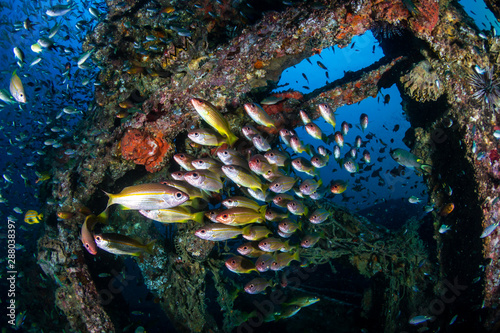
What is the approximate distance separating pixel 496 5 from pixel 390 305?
25.4 feet

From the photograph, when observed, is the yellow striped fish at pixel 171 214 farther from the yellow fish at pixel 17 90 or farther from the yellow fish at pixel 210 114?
the yellow fish at pixel 17 90

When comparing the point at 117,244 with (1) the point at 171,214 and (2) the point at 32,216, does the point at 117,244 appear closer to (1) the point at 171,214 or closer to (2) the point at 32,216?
(1) the point at 171,214

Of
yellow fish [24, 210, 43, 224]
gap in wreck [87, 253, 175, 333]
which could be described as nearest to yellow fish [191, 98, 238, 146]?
gap in wreck [87, 253, 175, 333]

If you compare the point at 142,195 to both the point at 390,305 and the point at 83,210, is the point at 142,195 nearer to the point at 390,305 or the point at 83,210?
the point at 83,210

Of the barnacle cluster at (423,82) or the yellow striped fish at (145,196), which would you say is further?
the barnacle cluster at (423,82)

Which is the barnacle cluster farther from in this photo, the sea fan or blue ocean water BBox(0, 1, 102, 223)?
blue ocean water BBox(0, 1, 102, 223)

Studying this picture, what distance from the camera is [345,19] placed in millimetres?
4480

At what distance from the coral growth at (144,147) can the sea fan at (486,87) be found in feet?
22.9

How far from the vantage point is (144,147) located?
16.2 feet

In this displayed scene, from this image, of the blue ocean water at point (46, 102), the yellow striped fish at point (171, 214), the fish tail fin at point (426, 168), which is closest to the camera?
the yellow striped fish at point (171, 214)

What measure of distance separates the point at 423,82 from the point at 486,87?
113cm

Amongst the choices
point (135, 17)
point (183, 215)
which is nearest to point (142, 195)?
point (183, 215)

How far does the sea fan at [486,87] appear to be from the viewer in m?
4.55

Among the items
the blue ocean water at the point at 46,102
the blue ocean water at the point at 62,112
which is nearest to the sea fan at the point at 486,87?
the blue ocean water at the point at 62,112
